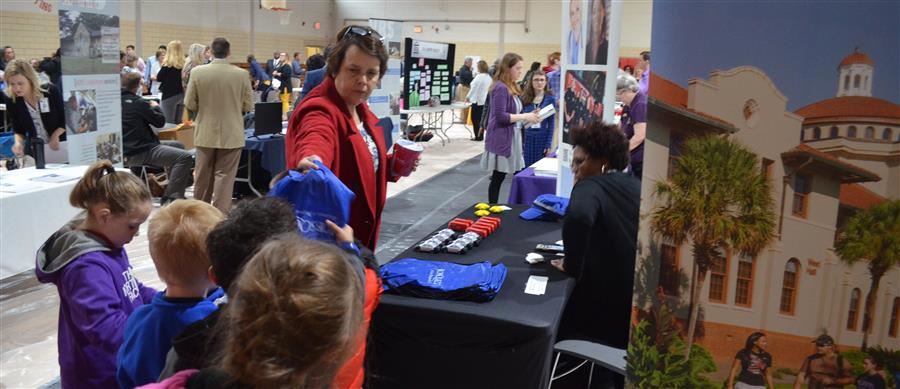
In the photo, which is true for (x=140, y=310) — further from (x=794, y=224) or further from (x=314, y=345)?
(x=794, y=224)

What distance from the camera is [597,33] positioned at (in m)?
3.43

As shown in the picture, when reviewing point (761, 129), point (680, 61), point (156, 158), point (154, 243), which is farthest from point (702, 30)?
point (156, 158)

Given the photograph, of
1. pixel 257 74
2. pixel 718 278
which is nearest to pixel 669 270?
pixel 718 278

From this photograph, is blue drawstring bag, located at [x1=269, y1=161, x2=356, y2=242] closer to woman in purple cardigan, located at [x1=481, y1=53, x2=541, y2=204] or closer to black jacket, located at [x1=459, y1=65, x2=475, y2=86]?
woman in purple cardigan, located at [x1=481, y1=53, x2=541, y2=204]

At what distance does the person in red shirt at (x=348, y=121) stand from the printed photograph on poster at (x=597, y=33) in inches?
Result: 60.2

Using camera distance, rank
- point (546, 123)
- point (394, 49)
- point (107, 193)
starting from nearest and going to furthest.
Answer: point (107, 193), point (546, 123), point (394, 49)

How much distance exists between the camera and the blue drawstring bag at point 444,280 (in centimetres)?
218

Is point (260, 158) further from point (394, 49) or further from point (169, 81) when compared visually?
point (394, 49)

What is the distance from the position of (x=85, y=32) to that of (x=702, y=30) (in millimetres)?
4269

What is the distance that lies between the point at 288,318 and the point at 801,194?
76cm

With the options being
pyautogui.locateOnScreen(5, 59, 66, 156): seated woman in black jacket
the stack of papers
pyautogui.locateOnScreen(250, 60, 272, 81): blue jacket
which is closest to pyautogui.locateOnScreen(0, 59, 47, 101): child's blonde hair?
pyautogui.locateOnScreen(5, 59, 66, 156): seated woman in black jacket

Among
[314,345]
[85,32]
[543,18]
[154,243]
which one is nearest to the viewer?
[314,345]

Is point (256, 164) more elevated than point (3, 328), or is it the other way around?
point (256, 164)

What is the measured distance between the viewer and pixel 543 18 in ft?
69.3
